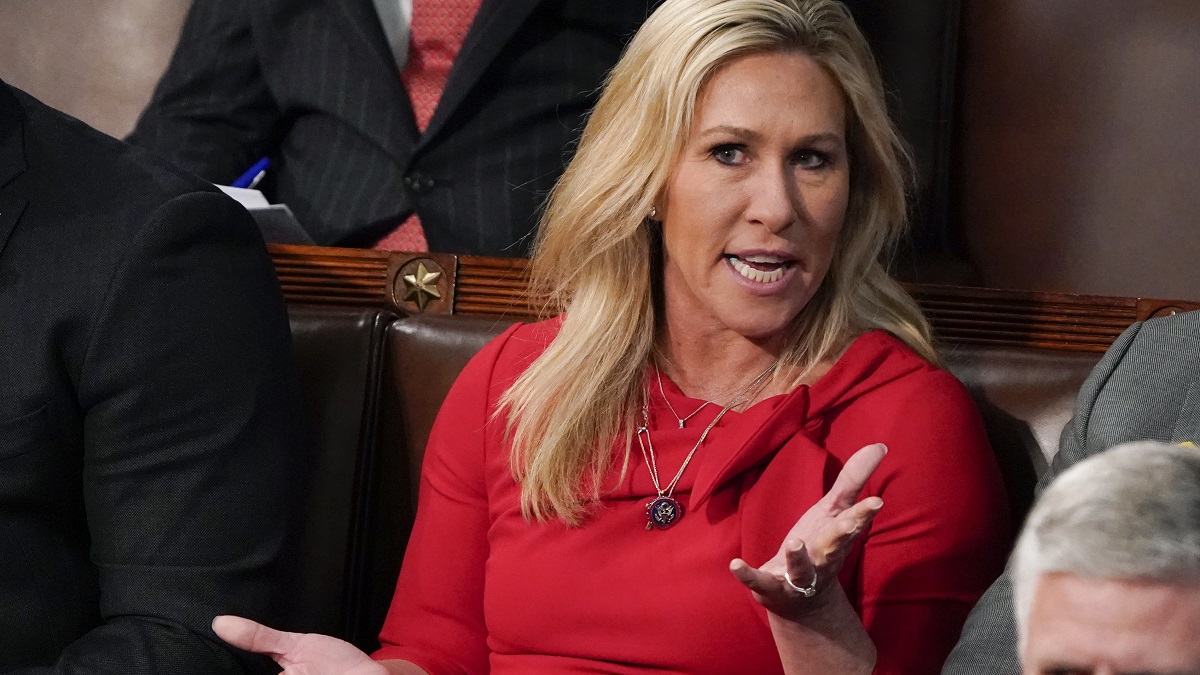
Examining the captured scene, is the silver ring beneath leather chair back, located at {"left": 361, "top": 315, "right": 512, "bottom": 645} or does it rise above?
above

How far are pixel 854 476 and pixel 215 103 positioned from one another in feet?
4.15

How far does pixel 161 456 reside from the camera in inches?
49.4

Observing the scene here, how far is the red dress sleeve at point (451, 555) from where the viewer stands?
4.48 feet

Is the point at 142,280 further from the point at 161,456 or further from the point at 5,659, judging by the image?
the point at 5,659

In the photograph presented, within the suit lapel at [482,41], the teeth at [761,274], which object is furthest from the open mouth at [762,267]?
the suit lapel at [482,41]

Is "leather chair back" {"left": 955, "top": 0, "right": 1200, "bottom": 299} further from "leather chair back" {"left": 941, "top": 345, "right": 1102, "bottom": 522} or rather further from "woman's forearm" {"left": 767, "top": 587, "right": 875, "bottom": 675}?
"woman's forearm" {"left": 767, "top": 587, "right": 875, "bottom": 675}

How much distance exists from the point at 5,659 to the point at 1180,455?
1.04m

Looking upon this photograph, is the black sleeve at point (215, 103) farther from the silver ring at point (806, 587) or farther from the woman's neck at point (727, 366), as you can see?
the silver ring at point (806, 587)

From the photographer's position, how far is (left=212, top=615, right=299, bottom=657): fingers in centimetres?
117

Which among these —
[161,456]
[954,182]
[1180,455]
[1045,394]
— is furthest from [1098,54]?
[1180,455]

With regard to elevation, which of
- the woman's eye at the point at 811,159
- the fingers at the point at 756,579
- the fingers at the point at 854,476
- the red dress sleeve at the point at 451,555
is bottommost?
the red dress sleeve at the point at 451,555

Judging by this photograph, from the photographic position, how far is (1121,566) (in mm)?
540

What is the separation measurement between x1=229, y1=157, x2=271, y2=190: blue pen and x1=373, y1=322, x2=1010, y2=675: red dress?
0.68m

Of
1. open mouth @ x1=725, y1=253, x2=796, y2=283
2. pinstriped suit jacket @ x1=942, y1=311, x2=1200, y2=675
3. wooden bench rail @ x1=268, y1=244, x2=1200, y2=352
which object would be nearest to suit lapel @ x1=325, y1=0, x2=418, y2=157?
wooden bench rail @ x1=268, y1=244, x2=1200, y2=352
